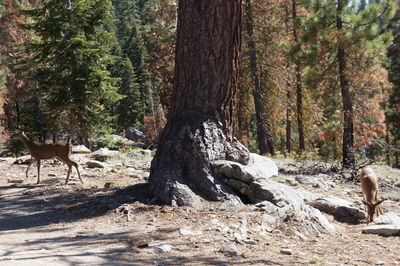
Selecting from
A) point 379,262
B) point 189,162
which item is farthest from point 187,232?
A: point 379,262

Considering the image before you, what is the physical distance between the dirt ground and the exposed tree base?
10.8 inches

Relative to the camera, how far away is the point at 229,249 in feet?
15.2

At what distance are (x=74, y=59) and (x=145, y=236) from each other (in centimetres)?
1154

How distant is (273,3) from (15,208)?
51.7 feet

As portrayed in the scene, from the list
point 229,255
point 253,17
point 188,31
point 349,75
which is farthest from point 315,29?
point 229,255

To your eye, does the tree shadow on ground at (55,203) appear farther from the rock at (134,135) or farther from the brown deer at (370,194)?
the rock at (134,135)

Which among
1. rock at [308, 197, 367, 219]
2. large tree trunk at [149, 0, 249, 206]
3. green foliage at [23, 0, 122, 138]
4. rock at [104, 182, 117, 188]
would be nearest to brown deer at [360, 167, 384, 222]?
rock at [308, 197, 367, 219]

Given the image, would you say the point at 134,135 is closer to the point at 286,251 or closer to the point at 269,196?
the point at 269,196

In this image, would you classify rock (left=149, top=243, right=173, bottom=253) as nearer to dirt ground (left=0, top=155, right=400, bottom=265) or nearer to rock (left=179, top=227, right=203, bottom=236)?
dirt ground (left=0, top=155, right=400, bottom=265)

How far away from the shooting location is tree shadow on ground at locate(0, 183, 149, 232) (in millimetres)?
6020

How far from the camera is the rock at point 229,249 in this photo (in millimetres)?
4566

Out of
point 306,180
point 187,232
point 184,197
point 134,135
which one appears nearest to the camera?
point 187,232

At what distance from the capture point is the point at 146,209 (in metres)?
6.09

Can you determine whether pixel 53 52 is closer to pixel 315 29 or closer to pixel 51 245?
pixel 315 29
